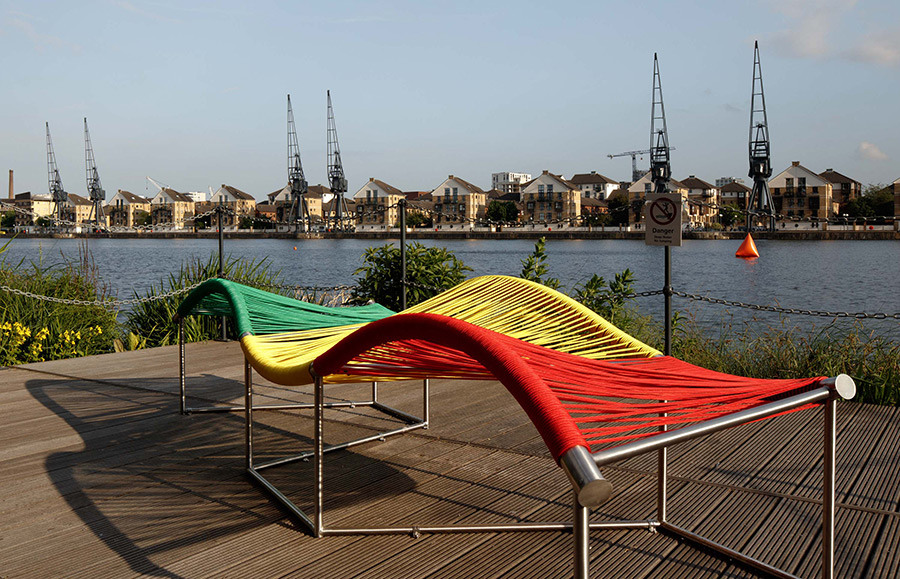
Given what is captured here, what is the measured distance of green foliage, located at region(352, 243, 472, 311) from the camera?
6.69 meters

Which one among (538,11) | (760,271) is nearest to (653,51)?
(760,271)

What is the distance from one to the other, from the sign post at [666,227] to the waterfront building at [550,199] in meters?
98.7

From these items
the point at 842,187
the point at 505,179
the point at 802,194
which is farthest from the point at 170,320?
the point at 505,179

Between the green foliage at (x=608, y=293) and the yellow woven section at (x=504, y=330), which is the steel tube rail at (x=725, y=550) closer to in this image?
the yellow woven section at (x=504, y=330)

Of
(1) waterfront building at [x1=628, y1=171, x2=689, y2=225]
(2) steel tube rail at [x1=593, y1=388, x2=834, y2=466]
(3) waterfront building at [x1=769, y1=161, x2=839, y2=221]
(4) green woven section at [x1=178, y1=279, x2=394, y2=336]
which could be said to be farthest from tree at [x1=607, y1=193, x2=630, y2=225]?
(2) steel tube rail at [x1=593, y1=388, x2=834, y2=466]

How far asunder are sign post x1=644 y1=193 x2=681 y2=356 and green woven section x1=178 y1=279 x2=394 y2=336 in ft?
5.97

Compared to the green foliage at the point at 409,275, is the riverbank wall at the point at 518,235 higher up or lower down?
higher up

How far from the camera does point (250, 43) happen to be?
1359 centimetres

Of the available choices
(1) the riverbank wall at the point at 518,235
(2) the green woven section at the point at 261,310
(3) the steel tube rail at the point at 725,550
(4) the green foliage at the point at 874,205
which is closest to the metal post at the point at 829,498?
(3) the steel tube rail at the point at 725,550

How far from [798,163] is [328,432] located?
103m

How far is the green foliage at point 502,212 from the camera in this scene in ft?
325

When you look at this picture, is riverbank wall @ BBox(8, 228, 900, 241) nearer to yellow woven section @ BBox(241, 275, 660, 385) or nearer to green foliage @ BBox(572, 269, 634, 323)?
green foliage @ BBox(572, 269, 634, 323)

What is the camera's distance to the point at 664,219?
4.44 meters

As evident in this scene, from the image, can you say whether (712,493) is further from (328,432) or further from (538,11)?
(538,11)
